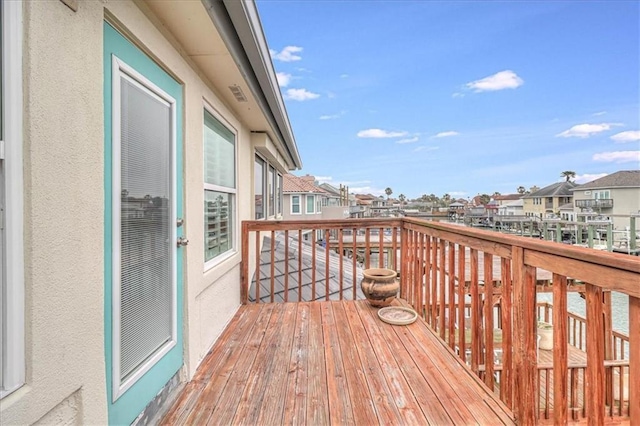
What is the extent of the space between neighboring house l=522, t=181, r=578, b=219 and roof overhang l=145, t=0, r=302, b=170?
37755 millimetres

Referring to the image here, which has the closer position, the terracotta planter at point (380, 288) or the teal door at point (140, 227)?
the teal door at point (140, 227)

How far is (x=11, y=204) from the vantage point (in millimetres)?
882

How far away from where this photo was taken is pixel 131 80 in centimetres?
154

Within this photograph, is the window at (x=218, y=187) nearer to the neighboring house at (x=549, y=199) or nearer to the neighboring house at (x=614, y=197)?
the neighboring house at (x=614, y=197)

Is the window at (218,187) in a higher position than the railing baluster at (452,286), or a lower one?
higher

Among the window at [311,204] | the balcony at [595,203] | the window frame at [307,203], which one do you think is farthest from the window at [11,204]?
the balcony at [595,203]

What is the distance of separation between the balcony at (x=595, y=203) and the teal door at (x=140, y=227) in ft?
119

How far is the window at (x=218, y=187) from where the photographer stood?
2693mm

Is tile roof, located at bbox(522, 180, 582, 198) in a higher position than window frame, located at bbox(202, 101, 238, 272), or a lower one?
higher

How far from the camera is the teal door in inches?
53.9

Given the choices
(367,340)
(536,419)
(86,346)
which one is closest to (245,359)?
(367,340)

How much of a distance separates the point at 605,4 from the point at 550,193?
32399 mm

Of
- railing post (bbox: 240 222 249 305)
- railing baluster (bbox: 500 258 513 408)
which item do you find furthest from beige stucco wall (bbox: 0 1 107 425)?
railing post (bbox: 240 222 249 305)

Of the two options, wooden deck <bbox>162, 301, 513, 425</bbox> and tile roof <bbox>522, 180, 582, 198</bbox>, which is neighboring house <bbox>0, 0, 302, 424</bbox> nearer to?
wooden deck <bbox>162, 301, 513, 425</bbox>
